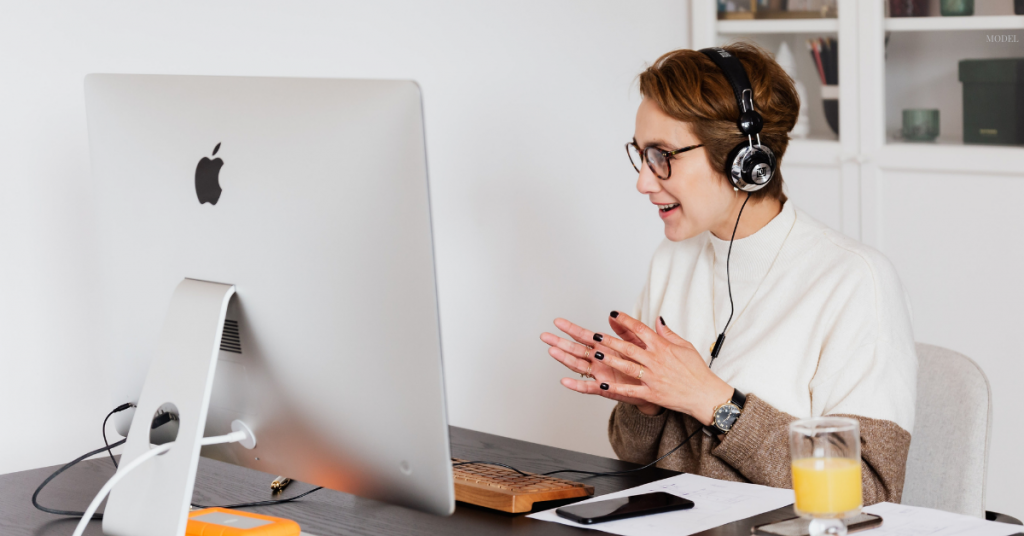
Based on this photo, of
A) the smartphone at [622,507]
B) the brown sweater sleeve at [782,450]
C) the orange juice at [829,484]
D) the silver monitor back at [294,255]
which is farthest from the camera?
the brown sweater sleeve at [782,450]

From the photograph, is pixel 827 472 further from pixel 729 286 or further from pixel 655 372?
pixel 729 286

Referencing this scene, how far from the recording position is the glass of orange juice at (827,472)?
3.22 feet

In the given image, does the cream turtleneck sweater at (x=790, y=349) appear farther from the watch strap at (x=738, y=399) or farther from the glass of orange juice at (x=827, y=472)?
the glass of orange juice at (x=827, y=472)

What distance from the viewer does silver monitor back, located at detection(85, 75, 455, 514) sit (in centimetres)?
85

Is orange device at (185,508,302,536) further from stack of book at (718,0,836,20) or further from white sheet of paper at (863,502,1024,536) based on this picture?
stack of book at (718,0,836,20)

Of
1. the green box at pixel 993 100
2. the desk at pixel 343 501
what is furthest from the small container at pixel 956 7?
the desk at pixel 343 501

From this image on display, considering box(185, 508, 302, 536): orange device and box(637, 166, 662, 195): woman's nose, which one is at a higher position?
box(637, 166, 662, 195): woman's nose

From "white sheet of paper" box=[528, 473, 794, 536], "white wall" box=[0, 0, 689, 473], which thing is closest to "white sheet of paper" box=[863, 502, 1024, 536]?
"white sheet of paper" box=[528, 473, 794, 536]

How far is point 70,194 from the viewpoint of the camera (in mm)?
1691

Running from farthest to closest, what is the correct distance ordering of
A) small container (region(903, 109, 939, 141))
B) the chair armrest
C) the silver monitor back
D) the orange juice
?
small container (region(903, 109, 939, 141)), the chair armrest, the orange juice, the silver monitor back

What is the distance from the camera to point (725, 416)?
1.40 m

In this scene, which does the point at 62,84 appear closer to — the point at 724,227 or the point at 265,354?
the point at 265,354

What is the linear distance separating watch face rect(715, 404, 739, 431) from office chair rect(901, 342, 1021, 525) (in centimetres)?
31

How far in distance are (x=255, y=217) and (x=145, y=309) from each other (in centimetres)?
24
